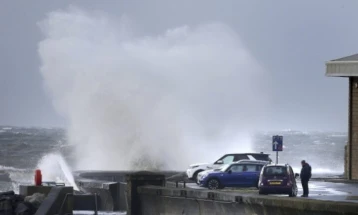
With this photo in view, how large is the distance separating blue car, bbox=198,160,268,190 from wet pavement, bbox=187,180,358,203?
0.90m

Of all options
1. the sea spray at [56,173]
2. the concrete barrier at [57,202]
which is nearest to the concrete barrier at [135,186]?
the concrete barrier at [57,202]

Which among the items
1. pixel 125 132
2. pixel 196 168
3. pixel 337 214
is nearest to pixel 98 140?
pixel 125 132

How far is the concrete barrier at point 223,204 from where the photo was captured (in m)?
25.0

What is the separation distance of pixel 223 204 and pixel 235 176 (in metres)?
8.48

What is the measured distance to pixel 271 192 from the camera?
34.1 m

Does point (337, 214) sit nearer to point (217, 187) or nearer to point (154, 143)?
point (217, 187)

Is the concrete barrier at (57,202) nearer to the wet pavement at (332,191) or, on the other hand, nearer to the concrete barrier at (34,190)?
the concrete barrier at (34,190)

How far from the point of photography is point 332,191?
37.4m

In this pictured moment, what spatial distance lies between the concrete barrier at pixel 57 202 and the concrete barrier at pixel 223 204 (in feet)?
9.96

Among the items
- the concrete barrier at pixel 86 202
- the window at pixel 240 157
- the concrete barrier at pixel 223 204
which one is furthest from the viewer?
the window at pixel 240 157

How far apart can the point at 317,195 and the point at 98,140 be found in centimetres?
4690

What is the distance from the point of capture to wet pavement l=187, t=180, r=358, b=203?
32534 mm

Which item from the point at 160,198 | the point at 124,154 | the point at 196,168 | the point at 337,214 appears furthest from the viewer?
the point at 124,154

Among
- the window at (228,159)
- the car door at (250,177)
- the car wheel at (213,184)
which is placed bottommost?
the car wheel at (213,184)
